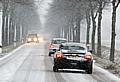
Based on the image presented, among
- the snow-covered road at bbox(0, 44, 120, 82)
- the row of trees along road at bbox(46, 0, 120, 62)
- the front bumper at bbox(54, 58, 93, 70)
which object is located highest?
the row of trees along road at bbox(46, 0, 120, 62)

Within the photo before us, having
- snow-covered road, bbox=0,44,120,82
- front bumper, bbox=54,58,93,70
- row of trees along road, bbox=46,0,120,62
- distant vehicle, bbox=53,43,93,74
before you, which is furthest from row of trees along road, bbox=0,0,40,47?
front bumper, bbox=54,58,93,70

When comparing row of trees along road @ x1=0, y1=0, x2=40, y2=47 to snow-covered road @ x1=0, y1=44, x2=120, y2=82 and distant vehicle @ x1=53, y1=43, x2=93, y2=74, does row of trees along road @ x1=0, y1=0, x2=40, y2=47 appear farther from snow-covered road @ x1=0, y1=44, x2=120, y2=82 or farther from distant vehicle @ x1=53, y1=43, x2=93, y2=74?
distant vehicle @ x1=53, y1=43, x2=93, y2=74

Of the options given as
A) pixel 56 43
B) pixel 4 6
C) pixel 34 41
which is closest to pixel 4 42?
pixel 4 6

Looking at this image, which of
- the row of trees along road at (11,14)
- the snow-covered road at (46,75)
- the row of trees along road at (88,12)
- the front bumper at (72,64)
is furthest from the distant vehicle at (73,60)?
the row of trees along road at (11,14)

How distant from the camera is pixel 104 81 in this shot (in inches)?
726

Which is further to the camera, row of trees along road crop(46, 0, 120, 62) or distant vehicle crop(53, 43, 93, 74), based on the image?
row of trees along road crop(46, 0, 120, 62)

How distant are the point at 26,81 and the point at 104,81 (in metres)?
3.15

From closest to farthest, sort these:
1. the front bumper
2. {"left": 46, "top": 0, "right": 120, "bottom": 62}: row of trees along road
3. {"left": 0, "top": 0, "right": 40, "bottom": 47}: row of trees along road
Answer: the front bumper, {"left": 46, "top": 0, "right": 120, "bottom": 62}: row of trees along road, {"left": 0, "top": 0, "right": 40, "bottom": 47}: row of trees along road

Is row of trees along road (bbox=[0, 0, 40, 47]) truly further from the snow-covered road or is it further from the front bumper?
the front bumper

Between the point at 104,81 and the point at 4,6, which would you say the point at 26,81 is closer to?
the point at 104,81

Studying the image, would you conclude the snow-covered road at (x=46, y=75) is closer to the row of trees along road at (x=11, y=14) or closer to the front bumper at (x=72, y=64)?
the front bumper at (x=72, y=64)

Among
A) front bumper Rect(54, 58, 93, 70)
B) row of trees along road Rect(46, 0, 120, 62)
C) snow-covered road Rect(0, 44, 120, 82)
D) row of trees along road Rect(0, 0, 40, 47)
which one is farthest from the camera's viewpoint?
row of trees along road Rect(0, 0, 40, 47)

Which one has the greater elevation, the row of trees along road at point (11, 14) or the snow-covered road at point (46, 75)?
the row of trees along road at point (11, 14)

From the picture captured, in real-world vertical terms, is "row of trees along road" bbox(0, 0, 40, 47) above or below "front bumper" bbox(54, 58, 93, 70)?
above
